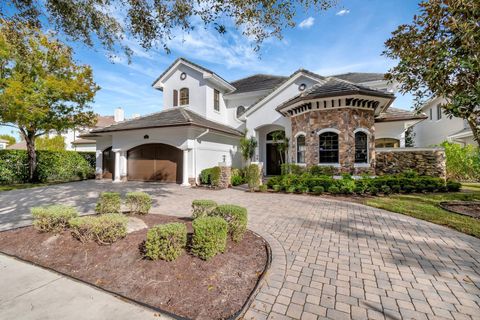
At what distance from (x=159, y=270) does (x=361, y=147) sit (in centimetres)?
1162

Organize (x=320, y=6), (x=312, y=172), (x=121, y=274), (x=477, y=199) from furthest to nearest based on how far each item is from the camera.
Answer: (x=312, y=172)
(x=477, y=199)
(x=320, y=6)
(x=121, y=274)

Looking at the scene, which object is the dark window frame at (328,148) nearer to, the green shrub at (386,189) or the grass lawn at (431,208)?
the green shrub at (386,189)

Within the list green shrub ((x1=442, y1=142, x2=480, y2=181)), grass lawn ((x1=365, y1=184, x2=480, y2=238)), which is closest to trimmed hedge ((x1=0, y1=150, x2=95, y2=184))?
grass lawn ((x1=365, y1=184, x2=480, y2=238))

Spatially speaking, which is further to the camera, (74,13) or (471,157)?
(471,157)

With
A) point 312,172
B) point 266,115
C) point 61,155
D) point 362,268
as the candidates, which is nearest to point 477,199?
point 312,172

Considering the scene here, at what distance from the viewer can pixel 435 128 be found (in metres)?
21.6

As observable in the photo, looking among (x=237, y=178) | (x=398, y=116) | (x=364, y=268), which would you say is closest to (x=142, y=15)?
(x=364, y=268)

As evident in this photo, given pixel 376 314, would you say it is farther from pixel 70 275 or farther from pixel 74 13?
pixel 74 13

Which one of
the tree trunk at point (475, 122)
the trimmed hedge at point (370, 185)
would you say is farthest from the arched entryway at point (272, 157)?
the tree trunk at point (475, 122)

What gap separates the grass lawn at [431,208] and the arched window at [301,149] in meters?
4.89

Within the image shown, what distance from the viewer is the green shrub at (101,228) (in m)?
3.97

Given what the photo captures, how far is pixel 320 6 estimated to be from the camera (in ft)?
18.0

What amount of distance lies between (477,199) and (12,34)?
16.4 m

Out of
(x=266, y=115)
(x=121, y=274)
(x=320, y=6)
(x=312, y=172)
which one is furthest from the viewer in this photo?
(x=266, y=115)
